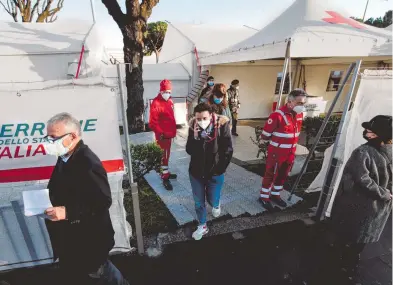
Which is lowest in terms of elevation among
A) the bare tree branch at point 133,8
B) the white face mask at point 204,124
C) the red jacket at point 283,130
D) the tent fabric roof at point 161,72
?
the red jacket at point 283,130

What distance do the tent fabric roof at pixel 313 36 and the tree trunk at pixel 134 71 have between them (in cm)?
338

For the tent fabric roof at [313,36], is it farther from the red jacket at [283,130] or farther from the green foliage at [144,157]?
the green foliage at [144,157]

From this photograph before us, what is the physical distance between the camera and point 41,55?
343 inches

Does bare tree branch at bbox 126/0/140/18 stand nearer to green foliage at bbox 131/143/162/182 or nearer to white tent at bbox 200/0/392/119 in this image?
white tent at bbox 200/0/392/119

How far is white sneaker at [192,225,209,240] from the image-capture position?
3.32m

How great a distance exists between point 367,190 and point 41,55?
33.5 feet

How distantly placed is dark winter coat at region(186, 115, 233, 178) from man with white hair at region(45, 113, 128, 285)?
1308 millimetres

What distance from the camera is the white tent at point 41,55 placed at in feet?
28.1

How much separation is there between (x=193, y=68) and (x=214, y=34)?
2.72m

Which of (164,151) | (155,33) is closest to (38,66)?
(164,151)

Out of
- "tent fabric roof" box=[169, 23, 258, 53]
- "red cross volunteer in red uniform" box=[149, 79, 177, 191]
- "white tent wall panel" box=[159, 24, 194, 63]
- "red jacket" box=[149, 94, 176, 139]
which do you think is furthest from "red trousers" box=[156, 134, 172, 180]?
"white tent wall panel" box=[159, 24, 194, 63]

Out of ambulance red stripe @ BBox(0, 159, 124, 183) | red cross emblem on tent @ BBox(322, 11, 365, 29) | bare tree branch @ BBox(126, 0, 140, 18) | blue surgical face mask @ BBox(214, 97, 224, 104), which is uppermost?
bare tree branch @ BBox(126, 0, 140, 18)

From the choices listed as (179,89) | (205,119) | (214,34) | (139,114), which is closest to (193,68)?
(179,89)

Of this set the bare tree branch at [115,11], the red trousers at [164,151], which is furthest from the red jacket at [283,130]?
the bare tree branch at [115,11]
